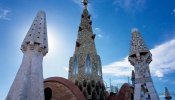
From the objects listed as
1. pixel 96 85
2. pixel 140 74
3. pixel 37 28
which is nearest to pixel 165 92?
pixel 96 85

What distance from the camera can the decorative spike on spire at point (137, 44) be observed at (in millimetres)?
8820

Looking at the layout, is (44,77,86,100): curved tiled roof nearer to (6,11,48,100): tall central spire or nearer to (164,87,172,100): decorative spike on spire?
(6,11,48,100): tall central spire

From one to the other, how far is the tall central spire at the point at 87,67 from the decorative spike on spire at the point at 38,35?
10417 millimetres

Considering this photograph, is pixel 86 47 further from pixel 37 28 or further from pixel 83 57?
pixel 37 28

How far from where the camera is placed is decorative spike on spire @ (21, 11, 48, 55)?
8.04 metres

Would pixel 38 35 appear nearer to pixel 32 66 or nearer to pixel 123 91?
pixel 32 66

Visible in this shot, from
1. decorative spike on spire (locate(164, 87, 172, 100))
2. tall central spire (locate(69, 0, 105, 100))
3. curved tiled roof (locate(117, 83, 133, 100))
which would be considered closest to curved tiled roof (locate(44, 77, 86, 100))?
tall central spire (locate(69, 0, 105, 100))

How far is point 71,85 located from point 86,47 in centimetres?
662

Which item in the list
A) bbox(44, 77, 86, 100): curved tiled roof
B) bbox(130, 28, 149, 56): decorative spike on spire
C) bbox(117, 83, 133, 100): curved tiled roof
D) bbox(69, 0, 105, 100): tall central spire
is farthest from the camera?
bbox(69, 0, 105, 100): tall central spire

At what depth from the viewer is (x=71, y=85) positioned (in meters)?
14.5

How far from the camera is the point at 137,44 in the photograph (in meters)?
9.06

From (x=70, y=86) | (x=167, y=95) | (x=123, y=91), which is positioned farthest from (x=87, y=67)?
(x=167, y=95)

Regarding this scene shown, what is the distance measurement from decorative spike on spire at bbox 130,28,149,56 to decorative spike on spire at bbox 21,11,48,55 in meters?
3.87

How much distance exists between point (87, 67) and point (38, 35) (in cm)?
1139
